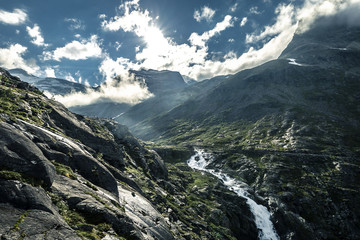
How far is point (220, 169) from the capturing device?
14700 cm

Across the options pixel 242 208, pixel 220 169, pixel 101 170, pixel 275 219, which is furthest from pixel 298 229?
pixel 101 170

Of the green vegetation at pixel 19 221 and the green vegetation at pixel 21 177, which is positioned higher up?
the green vegetation at pixel 21 177

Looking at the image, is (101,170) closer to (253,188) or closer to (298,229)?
(298,229)

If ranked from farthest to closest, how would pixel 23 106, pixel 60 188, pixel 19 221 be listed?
pixel 23 106
pixel 60 188
pixel 19 221

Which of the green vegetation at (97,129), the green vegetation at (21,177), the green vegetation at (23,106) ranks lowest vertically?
the green vegetation at (21,177)

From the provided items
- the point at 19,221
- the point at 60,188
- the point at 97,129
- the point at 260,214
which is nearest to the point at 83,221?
the point at 60,188

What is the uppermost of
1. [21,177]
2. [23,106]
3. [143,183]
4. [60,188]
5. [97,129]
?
[23,106]

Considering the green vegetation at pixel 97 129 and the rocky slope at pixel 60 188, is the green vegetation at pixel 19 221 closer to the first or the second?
the rocky slope at pixel 60 188

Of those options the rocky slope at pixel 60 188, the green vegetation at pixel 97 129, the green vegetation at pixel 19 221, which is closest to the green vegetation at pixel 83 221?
the rocky slope at pixel 60 188

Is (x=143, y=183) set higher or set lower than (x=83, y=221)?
lower

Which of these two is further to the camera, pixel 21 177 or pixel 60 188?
pixel 60 188

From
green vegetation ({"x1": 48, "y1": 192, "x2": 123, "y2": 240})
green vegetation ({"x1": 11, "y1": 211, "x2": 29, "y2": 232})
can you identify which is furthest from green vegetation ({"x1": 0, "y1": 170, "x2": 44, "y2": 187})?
green vegetation ({"x1": 11, "y1": 211, "x2": 29, "y2": 232})

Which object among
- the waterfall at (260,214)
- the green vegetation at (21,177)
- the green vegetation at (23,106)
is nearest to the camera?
the green vegetation at (21,177)

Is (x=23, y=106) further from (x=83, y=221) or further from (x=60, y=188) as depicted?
(x=83, y=221)
